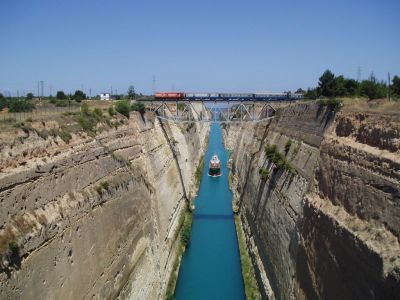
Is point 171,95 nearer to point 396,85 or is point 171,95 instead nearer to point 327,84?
point 327,84

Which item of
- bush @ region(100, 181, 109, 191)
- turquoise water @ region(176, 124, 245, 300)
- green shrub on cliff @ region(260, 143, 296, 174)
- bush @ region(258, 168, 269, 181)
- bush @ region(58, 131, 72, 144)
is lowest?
turquoise water @ region(176, 124, 245, 300)

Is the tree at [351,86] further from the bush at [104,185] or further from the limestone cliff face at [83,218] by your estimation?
the bush at [104,185]

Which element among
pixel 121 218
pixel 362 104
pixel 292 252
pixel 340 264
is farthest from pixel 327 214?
pixel 121 218

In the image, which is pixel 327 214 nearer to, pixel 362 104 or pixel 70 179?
pixel 362 104

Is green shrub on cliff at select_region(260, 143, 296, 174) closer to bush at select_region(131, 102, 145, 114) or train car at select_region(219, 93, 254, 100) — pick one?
train car at select_region(219, 93, 254, 100)

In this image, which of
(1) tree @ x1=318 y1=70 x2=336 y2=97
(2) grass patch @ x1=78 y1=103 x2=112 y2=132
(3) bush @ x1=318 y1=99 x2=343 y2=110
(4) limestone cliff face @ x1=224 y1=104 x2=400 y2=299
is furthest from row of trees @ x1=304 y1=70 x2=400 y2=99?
(2) grass patch @ x1=78 y1=103 x2=112 y2=132

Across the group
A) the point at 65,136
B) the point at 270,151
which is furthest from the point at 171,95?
the point at 65,136
